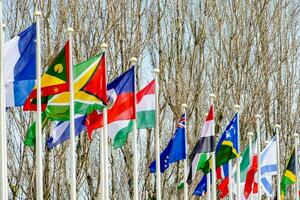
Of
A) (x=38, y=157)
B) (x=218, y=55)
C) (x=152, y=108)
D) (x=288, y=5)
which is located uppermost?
(x=288, y=5)

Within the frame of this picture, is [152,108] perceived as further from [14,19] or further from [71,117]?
[14,19]

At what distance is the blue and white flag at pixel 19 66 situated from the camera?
13.8 metres

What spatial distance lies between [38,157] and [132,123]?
2.71 meters

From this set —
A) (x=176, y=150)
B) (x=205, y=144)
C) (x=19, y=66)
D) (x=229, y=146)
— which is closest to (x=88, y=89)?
(x=19, y=66)

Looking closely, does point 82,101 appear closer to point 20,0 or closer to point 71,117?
point 71,117

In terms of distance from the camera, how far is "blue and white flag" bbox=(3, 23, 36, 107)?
1383 cm

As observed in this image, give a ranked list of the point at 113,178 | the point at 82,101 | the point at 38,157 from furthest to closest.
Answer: the point at 113,178 < the point at 82,101 < the point at 38,157

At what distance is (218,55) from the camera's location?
102 feet

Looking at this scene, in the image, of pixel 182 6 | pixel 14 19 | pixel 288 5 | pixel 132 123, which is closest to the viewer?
pixel 132 123

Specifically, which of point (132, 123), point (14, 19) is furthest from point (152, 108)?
point (14, 19)

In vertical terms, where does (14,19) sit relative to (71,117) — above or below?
above

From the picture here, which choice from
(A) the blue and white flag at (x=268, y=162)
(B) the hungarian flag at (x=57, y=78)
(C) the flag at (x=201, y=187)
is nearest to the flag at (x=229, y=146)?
(C) the flag at (x=201, y=187)

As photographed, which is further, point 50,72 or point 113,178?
point 113,178

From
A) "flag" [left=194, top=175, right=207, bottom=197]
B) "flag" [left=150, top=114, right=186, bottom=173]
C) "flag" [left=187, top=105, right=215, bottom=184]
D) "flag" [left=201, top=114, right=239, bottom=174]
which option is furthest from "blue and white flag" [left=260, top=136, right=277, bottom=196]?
"flag" [left=150, top=114, right=186, bottom=173]
